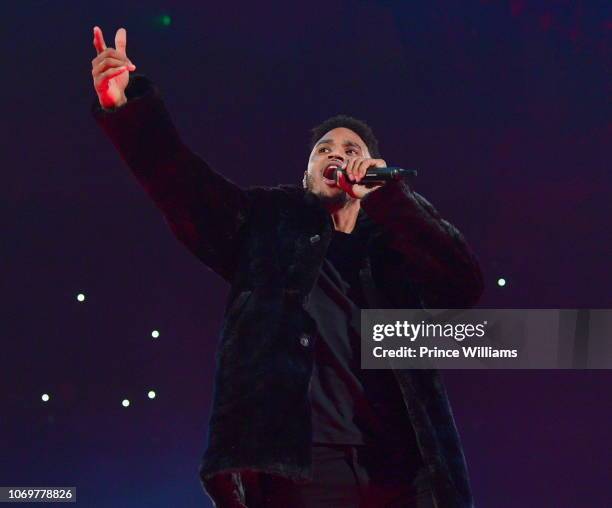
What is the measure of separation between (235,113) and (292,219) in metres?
1.17

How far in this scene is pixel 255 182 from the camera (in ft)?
8.64

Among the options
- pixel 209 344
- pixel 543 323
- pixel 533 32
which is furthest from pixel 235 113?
pixel 543 323

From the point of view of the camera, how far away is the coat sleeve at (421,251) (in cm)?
152

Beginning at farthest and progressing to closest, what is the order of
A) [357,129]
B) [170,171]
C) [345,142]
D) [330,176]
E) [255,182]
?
1. [255,182]
2. [357,129]
3. [345,142]
4. [330,176]
5. [170,171]

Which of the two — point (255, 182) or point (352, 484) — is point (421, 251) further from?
point (255, 182)

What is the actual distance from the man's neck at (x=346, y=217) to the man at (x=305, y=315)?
6 cm

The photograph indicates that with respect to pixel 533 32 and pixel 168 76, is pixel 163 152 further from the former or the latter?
pixel 533 32

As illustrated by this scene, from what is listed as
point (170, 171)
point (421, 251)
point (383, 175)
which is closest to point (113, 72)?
point (170, 171)

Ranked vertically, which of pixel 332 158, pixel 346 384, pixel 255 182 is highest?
pixel 255 182

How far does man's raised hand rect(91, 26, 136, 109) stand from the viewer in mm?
1394

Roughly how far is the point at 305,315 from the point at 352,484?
0.95 ft

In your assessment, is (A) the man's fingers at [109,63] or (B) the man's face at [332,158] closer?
(A) the man's fingers at [109,63]

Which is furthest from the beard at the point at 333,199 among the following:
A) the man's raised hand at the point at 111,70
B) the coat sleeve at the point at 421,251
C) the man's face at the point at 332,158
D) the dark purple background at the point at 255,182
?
the dark purple background at the point at 255,182

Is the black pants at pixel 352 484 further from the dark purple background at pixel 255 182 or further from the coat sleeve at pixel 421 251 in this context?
the dark purple background at pixel 255 182
